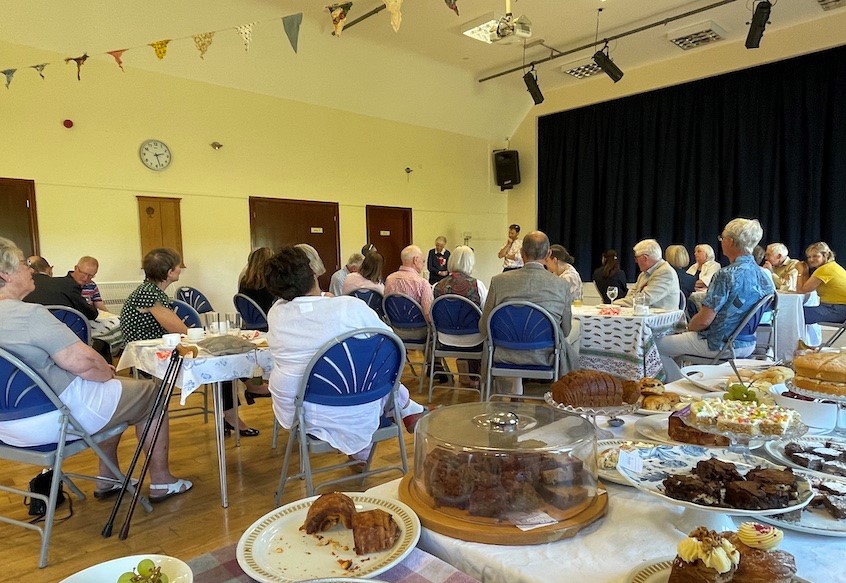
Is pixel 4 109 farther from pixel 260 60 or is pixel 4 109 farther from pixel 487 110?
pixel 487 110

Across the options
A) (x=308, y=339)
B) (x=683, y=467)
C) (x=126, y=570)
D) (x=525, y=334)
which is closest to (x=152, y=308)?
(x=308, y=339)

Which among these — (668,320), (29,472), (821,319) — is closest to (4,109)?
(29,472)

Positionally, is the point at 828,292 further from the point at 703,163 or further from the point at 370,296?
the point at 370,296

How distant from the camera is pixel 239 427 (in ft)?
11.6

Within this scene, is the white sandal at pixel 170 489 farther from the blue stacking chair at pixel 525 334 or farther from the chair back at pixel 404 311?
the chair back at pixel 404 311

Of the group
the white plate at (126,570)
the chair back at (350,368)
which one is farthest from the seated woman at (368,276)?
the white plate at (126,570)

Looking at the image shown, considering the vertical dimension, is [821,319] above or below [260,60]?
below

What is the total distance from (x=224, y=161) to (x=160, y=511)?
18.5 feet

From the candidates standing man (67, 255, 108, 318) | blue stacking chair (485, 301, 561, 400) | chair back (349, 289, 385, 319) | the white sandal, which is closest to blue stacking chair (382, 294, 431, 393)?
chair back (349, 289, 385, 319)

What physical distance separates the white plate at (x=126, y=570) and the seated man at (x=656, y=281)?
396 cm

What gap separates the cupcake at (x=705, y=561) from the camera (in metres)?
0.64

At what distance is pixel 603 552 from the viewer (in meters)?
0.81

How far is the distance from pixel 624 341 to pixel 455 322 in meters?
1.21

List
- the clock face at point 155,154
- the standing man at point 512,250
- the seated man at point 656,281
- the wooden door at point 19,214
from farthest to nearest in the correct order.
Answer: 1. the standing man at point 512,250
2. the clock face at point 155,154
3. the wooden door at point 19,214
4. the seated man at point 656,281
